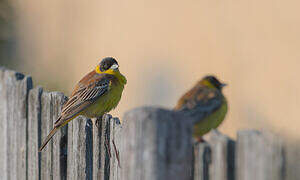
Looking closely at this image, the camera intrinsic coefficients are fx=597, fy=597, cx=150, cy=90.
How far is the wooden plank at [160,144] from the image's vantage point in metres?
2.57

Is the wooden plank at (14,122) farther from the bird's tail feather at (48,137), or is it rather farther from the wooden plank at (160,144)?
→ the wooden plank at (160,144)

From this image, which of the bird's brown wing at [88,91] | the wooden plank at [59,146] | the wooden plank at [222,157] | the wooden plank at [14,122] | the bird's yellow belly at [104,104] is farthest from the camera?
the bird's yellow belly at [104,104]

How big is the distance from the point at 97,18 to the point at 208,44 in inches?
113

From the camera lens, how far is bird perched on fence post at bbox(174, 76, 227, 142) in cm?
372

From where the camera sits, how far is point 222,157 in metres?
2.55

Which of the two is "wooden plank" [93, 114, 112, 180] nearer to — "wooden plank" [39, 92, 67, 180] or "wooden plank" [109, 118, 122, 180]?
"wooden plank" [109, 118, 122, 180]

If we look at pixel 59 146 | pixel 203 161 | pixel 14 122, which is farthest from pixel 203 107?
pixel 14 122

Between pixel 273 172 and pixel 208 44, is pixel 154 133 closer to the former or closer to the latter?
pixel 273 172

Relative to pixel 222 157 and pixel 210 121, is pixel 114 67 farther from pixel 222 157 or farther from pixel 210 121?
pixel 222 157

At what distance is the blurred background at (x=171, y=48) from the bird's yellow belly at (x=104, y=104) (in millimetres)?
Result: 2708

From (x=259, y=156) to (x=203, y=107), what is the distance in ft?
4.91

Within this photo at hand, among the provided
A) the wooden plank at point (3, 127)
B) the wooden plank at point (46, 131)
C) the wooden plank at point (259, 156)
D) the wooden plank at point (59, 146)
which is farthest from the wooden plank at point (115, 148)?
the wooden plank at point (3, 127)

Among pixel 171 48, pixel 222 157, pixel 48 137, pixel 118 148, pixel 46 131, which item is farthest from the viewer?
pixel 171 48

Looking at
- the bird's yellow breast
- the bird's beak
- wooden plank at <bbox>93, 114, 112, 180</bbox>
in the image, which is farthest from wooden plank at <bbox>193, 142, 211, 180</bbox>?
the bird's beak
